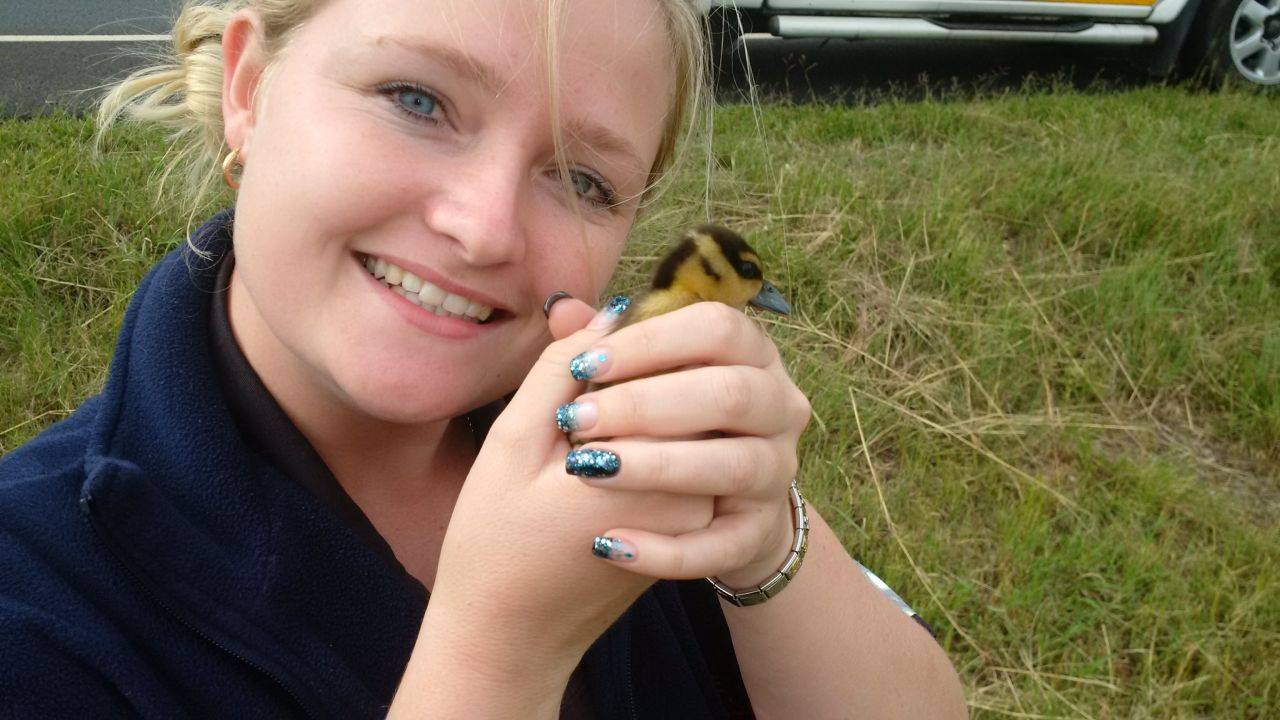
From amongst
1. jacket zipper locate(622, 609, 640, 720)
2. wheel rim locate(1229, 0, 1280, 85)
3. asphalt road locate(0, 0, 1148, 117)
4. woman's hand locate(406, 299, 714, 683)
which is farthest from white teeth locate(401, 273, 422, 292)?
wheel rim locate(1229, 0, 1280, 85)

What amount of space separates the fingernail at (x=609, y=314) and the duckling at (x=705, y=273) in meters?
0.14

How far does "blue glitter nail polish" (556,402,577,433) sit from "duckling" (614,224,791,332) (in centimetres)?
56

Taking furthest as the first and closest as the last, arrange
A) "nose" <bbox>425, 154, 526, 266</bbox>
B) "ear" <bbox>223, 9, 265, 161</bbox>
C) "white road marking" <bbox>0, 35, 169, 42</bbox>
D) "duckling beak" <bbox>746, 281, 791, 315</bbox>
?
"white road marking" <bbox>0, 35, 169, 42</bbox> → "duckling beak" <bbox>746, 281, 791, 315</bbox> → "ear" <bbox>223, 9, 265, 161</bbox> → "nose" <bbox>425, 154, 526, 266</bbox>

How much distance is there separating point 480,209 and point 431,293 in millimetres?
176

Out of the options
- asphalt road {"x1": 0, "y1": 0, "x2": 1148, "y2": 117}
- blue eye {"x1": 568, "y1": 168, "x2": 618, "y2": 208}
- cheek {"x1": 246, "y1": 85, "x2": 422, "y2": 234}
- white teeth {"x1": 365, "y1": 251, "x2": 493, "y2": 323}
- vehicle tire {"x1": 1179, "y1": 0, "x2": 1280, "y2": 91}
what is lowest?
asphalt road {"x1": 0, "y1": 0, "x2": 1148, "y2": 117}

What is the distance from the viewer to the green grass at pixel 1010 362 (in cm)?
345

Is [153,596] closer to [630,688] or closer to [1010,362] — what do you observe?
[630,688]

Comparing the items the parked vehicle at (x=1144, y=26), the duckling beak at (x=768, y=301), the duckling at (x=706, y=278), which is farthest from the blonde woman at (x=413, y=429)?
the parked vehicle at (x=1144, y=26)

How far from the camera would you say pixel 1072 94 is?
293 inches

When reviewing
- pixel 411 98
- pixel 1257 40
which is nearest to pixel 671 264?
pixel 411 98

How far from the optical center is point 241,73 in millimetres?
1843

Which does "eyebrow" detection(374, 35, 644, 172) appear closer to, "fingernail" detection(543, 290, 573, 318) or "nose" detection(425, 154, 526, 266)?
"nose" detection(425, 154, 526, 266)

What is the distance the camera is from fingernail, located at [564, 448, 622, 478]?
51.8 inches

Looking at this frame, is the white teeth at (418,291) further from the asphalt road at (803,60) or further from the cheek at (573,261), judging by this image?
the asphalt road at (803,60)
